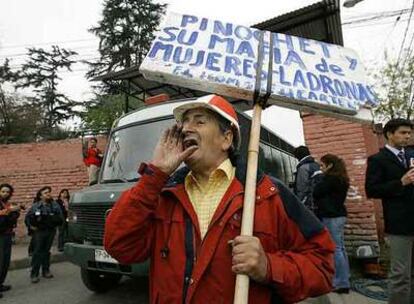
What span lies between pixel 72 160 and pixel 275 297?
11428 mm

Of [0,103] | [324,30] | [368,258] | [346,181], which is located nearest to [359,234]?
[368,258]

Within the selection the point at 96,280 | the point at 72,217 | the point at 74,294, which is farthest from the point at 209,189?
the point at 74,294

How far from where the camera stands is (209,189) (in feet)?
6.10

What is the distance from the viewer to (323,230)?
1.74m

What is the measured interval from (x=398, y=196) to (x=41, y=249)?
6.25 m

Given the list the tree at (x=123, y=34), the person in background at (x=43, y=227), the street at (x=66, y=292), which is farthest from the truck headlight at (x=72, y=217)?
the tree at (x=123, y=34)

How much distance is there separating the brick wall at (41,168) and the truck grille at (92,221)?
6.65 metres

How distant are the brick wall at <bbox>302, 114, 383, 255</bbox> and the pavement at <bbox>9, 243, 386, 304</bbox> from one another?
70.7 inches

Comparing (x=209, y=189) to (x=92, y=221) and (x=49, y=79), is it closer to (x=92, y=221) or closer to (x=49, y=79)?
(x=92, y=221)

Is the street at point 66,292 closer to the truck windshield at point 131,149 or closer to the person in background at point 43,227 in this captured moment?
the person in background at point 43,227

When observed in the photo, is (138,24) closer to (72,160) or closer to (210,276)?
(72,160)

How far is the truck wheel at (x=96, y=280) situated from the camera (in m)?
6.08

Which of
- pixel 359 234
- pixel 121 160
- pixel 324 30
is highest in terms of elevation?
pixel 324 30

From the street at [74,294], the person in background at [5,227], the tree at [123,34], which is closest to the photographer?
the street at [74,294]
